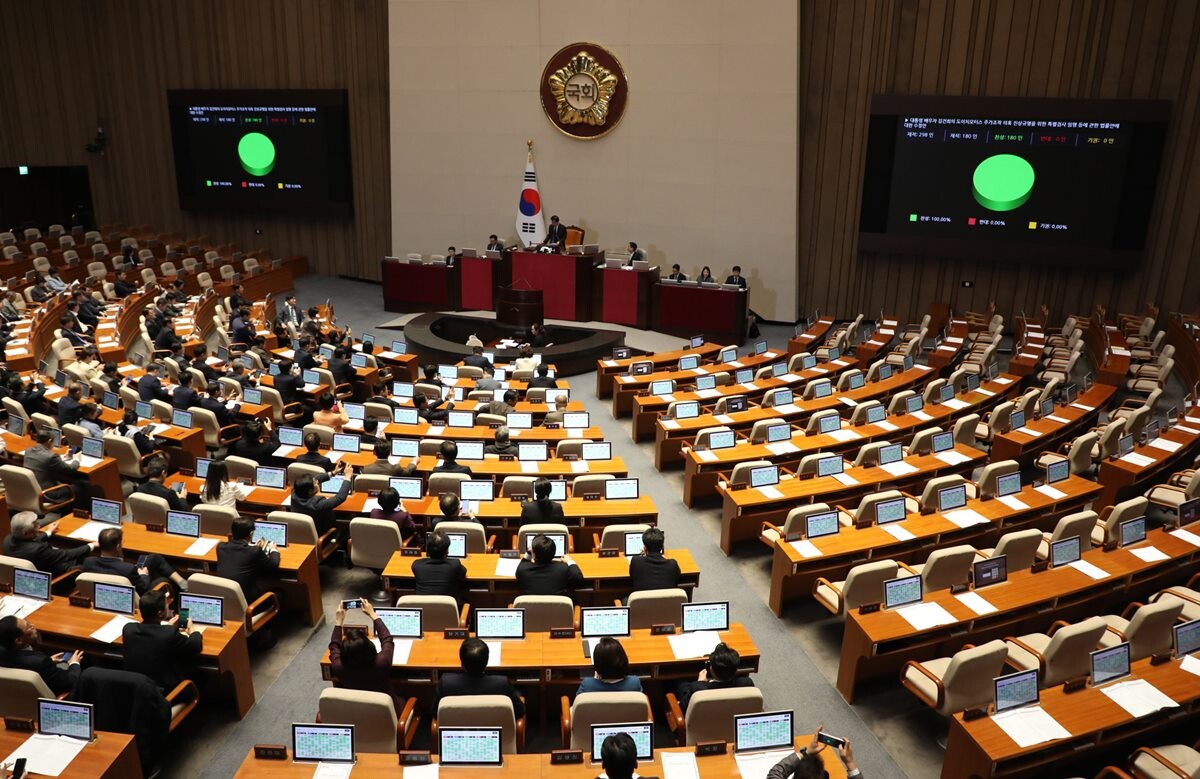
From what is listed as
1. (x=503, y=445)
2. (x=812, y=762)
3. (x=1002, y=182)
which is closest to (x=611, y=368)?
(x=503, y=445)

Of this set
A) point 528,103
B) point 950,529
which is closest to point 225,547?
point 950,529

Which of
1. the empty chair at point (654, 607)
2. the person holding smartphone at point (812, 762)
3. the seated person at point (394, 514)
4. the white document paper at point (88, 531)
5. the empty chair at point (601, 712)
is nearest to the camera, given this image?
the person holding smartphone at point (812, 762)

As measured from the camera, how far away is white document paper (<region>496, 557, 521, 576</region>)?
6359 millimetres

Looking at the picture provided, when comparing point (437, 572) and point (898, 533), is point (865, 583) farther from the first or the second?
point (437, 572)

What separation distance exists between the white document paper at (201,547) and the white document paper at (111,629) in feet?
2.98

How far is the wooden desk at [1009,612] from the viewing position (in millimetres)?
Result: 5875

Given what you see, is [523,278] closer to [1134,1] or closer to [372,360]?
[372,360]

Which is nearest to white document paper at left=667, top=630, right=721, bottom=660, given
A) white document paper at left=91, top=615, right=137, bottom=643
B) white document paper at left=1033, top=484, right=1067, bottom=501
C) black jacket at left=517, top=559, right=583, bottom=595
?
black jacket at left=517, top=559, right=583, bottom=595

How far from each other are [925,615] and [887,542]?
1123 millimetres

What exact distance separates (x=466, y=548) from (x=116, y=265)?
53.0ft

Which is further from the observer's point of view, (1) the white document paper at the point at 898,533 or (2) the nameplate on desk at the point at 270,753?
(1) the white document paper at the point at 898,533

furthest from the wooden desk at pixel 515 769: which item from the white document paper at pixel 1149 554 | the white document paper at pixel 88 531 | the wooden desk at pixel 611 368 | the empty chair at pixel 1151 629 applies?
the wooden desk at pixel 611 368

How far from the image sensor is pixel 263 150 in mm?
21359

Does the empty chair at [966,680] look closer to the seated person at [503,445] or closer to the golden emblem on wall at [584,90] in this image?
the seated person at [503,445]
